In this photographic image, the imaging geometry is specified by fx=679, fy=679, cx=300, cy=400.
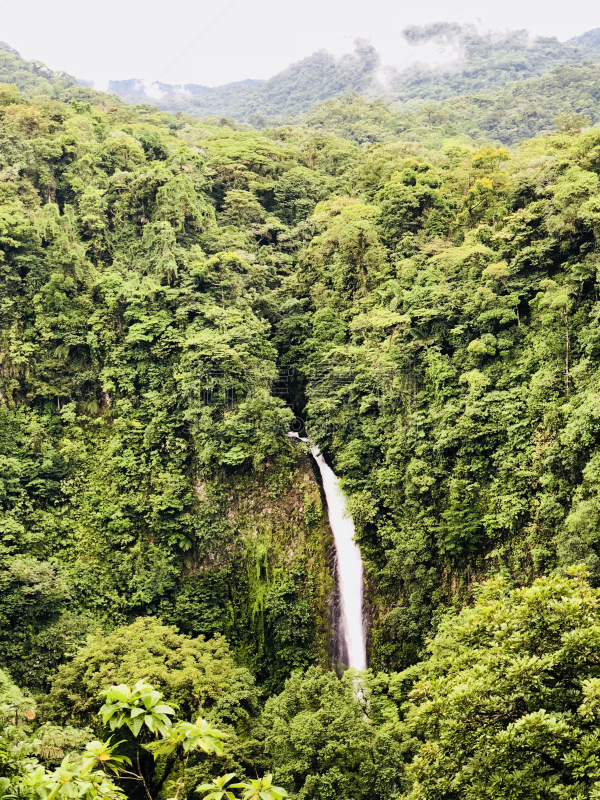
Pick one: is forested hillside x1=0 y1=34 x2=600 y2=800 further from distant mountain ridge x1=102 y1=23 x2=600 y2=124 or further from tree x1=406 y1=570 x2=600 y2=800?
distant mountain ridge x1=102 y1=23 x2=600 y2=124

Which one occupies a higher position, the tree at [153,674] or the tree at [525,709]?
the tree at [525,709]

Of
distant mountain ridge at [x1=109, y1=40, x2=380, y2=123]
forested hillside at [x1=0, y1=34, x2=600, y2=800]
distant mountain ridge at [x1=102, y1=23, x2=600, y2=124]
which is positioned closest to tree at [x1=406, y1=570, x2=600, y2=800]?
forested hillside at [x1=0, y1=34, x2=600, y2=800]

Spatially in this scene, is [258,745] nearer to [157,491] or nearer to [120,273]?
[157,491]

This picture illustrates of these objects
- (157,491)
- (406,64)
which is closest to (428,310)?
(157,491)

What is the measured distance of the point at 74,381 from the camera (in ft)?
59.7

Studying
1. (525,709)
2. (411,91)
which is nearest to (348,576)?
(525,709)

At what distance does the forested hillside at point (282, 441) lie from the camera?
36.6 feet

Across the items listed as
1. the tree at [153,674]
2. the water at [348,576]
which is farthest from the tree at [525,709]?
the water at [348,576]

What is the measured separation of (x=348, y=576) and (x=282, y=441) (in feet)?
11.7

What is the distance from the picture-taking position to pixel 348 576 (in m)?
15.4

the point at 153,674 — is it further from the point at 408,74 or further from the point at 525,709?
the point at 408,74

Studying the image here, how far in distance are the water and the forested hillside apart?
0.28 metres

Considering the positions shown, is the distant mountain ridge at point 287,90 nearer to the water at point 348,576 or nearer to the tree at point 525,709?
the water at point 348,576

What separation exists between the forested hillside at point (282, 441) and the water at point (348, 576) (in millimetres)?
281
